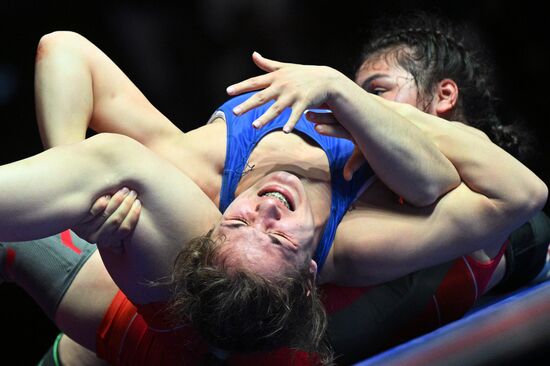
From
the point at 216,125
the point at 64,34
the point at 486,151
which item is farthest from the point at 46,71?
the point at 486,151

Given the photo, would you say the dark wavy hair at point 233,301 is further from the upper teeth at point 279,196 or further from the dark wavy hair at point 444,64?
the dark wavy hair at point 444,64

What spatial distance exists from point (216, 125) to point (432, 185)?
1.27 ft

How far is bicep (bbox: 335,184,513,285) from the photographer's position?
4.27 ft

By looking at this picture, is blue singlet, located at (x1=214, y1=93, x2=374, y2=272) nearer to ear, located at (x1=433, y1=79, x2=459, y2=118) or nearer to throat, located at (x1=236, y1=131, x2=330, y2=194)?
throat, located at (x1=236, y1=131, x2=330, y2=194)

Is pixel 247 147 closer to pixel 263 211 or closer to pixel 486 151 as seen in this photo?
pixel 263 211

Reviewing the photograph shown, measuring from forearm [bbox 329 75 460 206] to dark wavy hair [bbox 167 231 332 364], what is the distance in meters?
0.21

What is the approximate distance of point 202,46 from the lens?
2.00 m

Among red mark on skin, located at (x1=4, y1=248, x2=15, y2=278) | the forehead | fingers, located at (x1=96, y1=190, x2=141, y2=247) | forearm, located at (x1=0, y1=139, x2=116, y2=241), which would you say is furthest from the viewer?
the forehead

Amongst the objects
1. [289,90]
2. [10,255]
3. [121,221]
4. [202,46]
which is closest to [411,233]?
[289,90]

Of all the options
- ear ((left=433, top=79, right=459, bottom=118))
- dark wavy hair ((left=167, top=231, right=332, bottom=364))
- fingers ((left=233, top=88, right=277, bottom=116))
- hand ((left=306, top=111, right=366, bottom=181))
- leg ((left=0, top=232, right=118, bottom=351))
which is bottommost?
leg ((left=0, top=232, right=118, bottom=351))

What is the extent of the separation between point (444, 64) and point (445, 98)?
0.09 m

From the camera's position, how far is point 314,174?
134 cm

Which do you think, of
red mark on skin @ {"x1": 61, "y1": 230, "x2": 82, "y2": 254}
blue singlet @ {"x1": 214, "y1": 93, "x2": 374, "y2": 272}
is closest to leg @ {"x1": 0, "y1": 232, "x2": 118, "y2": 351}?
red mark on skin @ {"x1": 61, "y1": 230, "x2": 82, "y2": 254}

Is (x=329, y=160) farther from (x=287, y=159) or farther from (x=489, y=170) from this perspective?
(x=489, y=170)
